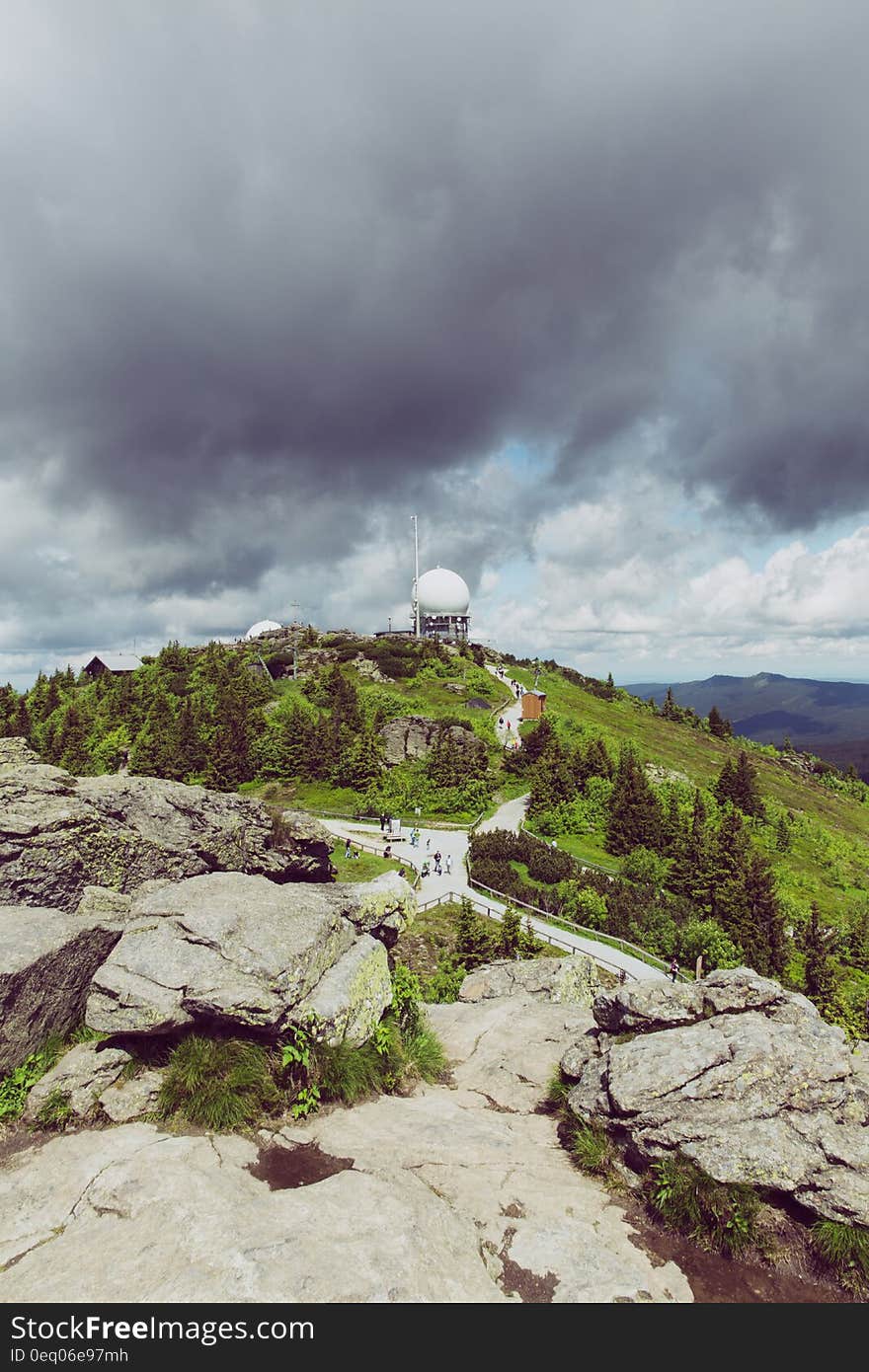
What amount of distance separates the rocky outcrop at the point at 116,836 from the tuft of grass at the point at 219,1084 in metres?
8.42

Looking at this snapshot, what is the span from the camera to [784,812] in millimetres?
52750

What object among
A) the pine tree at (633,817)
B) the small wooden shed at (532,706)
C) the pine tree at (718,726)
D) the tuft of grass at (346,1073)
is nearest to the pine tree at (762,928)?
the pine tree at (633,817)

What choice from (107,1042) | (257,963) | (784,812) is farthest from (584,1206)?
(784,812)

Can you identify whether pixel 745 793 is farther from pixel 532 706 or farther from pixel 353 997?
pixel 353 997

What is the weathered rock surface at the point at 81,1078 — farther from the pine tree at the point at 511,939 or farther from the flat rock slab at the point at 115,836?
the pine tree at the point at 511,939

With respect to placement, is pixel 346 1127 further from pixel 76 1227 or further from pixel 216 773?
pixel 216 773

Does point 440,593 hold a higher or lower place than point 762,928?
higher

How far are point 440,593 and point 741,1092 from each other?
3697 inches

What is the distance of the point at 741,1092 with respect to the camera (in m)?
7.29

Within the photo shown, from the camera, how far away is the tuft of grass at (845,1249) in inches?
222

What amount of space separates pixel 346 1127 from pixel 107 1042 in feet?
11.0

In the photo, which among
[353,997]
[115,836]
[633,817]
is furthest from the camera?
[633,817]

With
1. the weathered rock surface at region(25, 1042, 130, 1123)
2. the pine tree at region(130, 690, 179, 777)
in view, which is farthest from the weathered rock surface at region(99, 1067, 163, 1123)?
the pine tree at region(130, 690, 179, 777)

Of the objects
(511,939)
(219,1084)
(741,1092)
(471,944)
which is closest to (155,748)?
(471,944)
